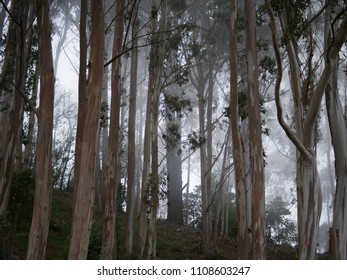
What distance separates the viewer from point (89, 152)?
15.9 feet

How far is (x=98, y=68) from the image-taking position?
5.20m

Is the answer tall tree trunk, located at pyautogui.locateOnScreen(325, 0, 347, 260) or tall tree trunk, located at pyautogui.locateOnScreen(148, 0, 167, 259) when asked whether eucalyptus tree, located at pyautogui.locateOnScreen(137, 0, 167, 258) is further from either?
tall tree trunk, located at pyautogui.locateOnScreen(325, 0, 347, 260)

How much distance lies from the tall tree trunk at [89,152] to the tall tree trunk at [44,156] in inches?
43.2

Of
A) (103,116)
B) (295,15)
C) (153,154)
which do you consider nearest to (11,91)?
(103,116)

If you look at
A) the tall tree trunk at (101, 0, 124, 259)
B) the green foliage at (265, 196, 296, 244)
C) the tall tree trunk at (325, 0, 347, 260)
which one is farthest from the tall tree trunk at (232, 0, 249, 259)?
the green foliage at (265, 196, 296, 244)

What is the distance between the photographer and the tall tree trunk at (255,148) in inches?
274

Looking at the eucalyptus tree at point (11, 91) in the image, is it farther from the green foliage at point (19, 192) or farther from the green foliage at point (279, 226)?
the green foliage at point (279, 226)

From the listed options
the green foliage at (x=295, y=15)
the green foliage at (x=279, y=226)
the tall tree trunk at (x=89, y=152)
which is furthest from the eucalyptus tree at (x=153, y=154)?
the green foliage at (x=279, y=226)

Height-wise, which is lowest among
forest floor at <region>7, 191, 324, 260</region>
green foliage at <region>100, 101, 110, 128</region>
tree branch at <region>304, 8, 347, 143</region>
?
forest floor at <region>7, 191, 324, 260</region>

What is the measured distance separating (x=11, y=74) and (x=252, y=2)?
226 inches

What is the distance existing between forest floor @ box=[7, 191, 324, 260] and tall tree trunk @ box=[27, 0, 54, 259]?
224cm

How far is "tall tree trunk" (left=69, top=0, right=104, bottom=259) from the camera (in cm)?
459

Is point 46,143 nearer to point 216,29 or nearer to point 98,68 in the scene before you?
point 98,68

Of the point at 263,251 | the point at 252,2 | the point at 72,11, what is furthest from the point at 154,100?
the point at 72,11
